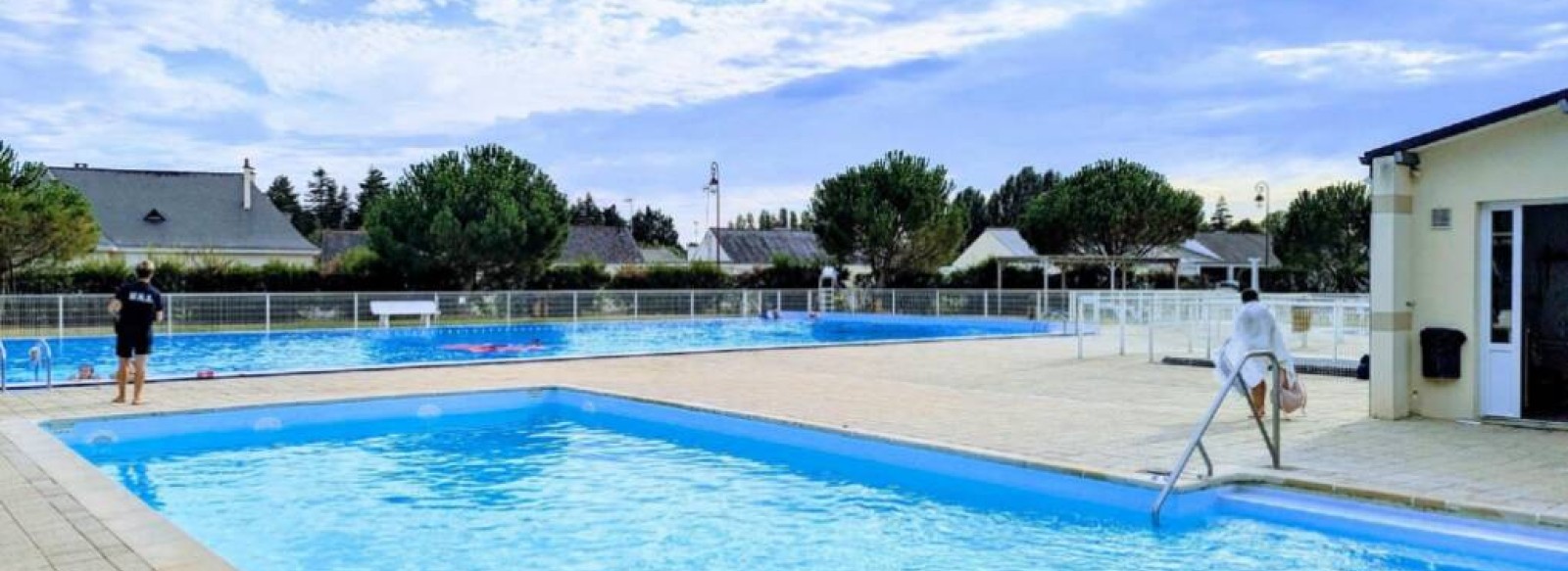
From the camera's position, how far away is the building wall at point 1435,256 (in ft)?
30.0

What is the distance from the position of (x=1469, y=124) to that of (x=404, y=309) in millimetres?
22466

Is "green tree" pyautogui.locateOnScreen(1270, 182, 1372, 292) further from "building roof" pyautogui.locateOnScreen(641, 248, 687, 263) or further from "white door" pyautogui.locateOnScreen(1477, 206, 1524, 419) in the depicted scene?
"building roof" pyautogui.locateOnScreen(641, 248, 687, 263)

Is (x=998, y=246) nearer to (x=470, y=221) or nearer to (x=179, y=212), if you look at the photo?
(x=470, y=221)

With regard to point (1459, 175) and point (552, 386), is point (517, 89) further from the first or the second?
point (1459, 175)

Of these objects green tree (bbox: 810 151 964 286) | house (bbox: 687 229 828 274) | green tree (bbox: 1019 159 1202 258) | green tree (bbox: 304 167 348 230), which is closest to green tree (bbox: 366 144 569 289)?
green tree (bbox: 810 151 964 286)

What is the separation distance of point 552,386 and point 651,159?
31.0 metres

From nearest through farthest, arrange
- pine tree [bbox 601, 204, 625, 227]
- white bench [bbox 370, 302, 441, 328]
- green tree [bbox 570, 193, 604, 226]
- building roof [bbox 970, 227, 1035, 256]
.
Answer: white bench [bbox 370, 302, 441, 328], building roof [bbox 970, 227, 1035, 256], green tree [bbox 570, 193, 604, 226], pine tree [bbox 601, 204, 625, 227]

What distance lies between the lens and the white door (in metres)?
9.11

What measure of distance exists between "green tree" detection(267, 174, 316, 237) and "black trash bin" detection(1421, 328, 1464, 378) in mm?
95148

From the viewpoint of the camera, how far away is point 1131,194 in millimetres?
42062

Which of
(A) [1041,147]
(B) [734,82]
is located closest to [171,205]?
(B) [734,82]

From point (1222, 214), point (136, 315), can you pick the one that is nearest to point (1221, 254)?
point (1222, 214)

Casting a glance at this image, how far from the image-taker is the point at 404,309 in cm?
2614

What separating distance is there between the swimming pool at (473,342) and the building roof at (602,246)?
27.9 m
